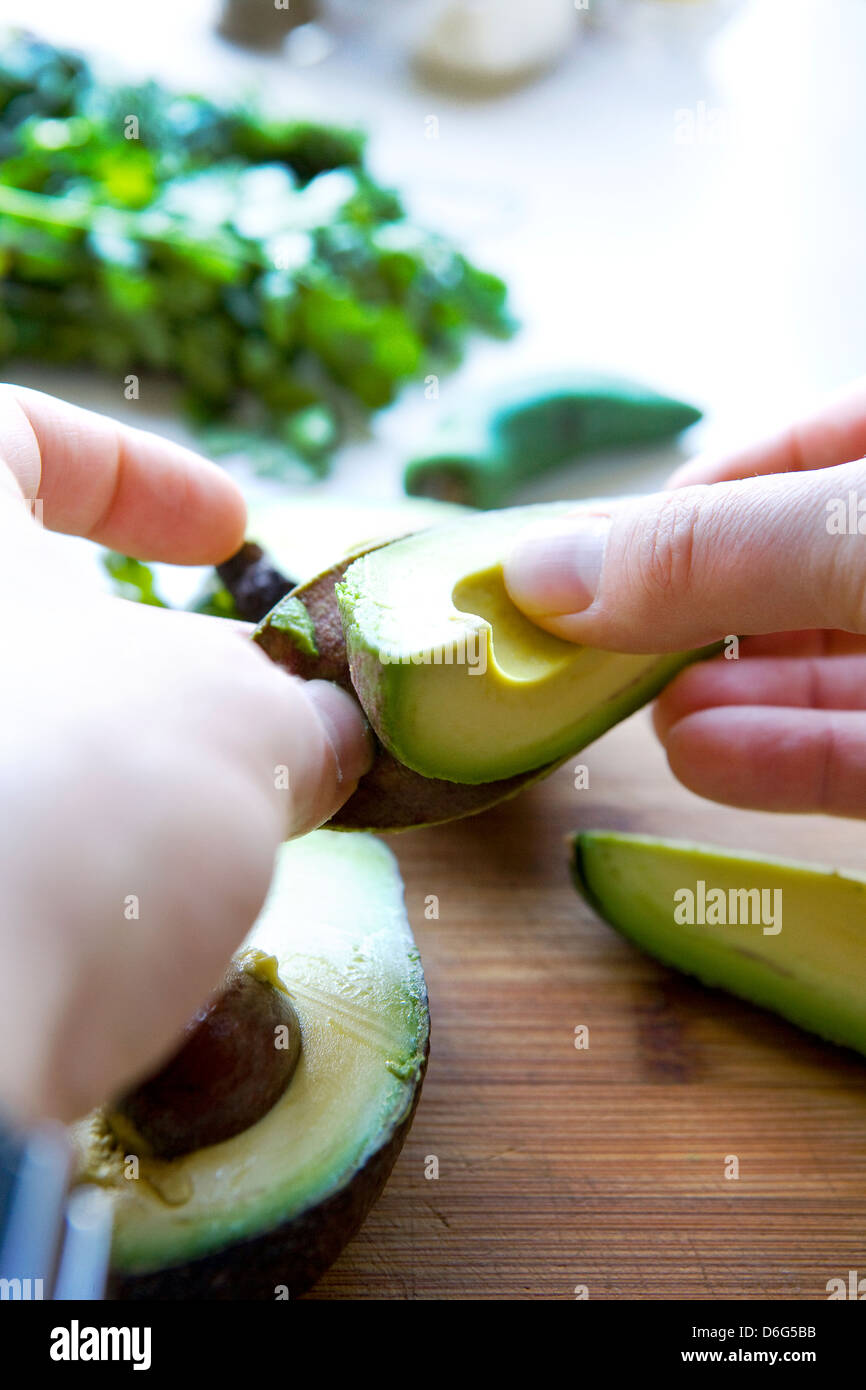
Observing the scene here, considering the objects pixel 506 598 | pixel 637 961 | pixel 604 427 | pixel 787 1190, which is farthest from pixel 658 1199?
pixel 604 427

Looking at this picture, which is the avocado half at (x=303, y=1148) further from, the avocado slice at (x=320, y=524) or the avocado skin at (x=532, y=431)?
the avocado skin at (x=532, y=431)

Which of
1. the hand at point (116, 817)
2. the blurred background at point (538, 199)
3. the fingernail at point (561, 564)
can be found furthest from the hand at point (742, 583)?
the blurred background at point (538, 199)

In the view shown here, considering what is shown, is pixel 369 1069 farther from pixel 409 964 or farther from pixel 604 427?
pixel 604 427

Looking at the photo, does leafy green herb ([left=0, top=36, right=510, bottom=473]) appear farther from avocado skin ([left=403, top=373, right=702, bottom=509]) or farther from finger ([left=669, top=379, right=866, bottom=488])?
finger ([left=669, top=379, right=866, bottom=488])

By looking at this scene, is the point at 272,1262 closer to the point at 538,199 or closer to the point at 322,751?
the point at 322,751

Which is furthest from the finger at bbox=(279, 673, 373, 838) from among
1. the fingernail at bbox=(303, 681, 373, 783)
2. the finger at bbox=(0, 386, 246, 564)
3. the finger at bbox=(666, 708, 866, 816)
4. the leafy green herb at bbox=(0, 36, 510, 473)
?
the leafy green herb at bbox=(0, 36, 510, 473)
